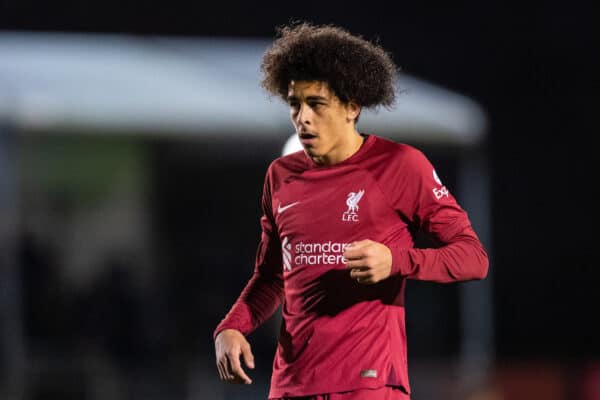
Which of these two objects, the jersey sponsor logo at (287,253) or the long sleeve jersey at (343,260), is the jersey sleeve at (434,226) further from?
the jersey sponsor logo at (287,253)

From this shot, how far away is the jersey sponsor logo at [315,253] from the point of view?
3402 millimetres

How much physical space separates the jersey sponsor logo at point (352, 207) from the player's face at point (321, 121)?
145 mm

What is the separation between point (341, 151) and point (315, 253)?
1.08 ft

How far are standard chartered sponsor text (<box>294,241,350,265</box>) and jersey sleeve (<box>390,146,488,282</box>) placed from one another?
0.16m

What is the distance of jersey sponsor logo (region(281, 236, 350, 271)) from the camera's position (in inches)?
134

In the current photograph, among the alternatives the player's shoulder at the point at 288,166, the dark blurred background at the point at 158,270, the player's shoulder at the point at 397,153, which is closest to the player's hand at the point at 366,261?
the player's shoulder at the point at 397,153

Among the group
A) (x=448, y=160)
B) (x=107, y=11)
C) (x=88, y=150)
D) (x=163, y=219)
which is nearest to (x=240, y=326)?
(x=88, y=150)

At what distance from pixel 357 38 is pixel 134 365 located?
6.42m

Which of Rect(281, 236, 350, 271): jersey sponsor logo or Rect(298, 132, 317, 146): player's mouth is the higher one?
Rect(298, 132, 317, 146): player's mouth

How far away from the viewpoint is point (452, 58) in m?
20.6

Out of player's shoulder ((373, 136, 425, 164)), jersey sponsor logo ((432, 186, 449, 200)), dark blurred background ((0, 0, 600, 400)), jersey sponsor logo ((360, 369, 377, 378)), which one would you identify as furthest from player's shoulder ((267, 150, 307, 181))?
dark blurred background ((0, 0, 600, 400))

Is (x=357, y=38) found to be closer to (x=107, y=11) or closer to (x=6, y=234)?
(x=6, y=234)

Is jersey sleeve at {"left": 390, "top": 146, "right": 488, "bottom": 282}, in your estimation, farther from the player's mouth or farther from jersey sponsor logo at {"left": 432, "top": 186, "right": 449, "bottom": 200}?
the player's mouth

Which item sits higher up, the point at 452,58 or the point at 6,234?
the point at 452,58
